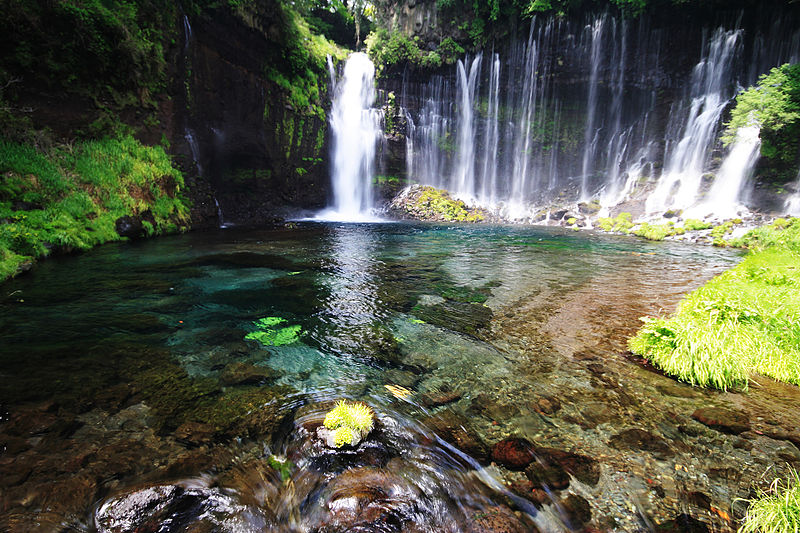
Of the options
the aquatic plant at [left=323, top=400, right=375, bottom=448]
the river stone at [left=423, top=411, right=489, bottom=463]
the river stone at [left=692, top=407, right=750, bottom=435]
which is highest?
the aquatic plant at [left=323, top=400, right=375, bottom=448]

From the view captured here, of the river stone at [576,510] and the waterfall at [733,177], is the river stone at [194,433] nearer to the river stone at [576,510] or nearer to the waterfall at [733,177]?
the river stone at [576,510]

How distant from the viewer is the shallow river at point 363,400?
2.28 metres

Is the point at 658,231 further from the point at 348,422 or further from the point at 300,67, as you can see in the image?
the point at 300,67

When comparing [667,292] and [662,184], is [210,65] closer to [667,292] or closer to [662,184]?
[667,292]

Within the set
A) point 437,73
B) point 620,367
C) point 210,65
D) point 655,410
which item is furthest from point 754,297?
point 437,73

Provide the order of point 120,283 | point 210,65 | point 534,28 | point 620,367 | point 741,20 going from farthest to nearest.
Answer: point 534,28
point 741,20
point 210,65
point 120,283
point 620,367

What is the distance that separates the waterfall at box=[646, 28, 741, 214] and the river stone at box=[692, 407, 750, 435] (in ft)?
89.5

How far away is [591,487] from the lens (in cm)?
253

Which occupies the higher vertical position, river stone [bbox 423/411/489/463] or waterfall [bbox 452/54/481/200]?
waterfall [bbox 452/54/481/200]

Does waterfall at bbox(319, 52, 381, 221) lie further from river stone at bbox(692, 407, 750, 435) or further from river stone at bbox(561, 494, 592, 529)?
river stone at bbox(561, 494, 592, 529)

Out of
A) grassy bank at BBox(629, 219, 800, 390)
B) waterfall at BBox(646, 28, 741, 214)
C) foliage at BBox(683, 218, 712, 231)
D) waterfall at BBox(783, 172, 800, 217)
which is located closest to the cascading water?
waterfall at BBox(646, 28, 741, 214)

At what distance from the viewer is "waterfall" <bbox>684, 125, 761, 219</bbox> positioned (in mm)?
22098

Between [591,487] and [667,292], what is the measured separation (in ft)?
22.7

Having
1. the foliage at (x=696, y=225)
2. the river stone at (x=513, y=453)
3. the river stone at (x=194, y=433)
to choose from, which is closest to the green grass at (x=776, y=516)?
the river stone at (x=513, y=453)
